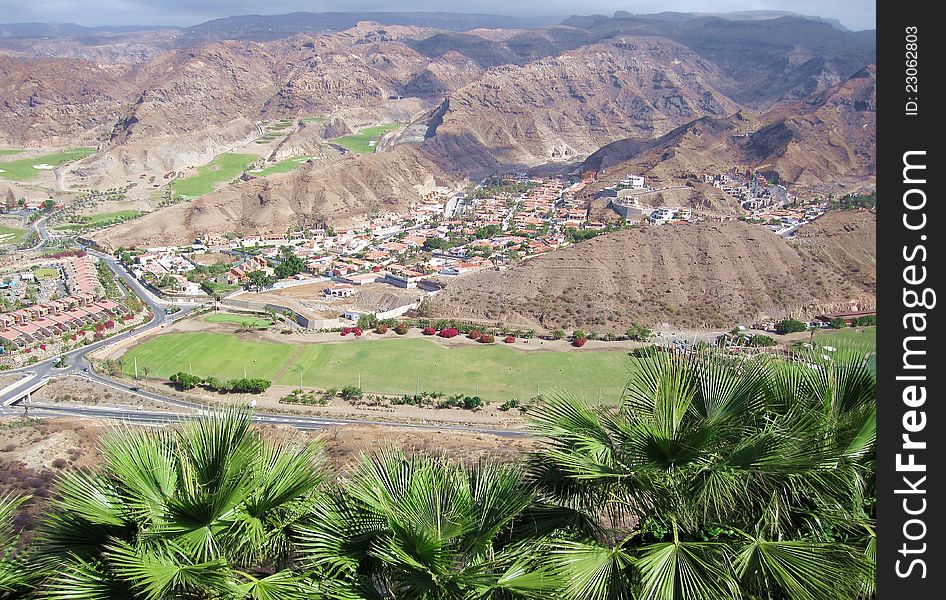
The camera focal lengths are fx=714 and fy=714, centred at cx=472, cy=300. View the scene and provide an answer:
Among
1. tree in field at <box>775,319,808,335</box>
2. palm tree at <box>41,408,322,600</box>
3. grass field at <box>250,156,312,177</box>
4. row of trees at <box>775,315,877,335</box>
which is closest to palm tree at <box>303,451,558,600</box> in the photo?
palm tree at <box>41,408,322,600</box>

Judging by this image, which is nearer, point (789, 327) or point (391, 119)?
point (789, 327)

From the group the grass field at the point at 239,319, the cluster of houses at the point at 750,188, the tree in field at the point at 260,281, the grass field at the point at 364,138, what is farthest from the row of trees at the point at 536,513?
the grass field at the point at 364,138

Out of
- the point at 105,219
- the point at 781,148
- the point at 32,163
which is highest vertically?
the point at 32,163

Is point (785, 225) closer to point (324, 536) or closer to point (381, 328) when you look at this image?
point (381, 328)

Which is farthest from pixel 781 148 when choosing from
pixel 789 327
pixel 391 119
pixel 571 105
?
pixel 391 119

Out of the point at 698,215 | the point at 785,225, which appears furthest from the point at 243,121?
the point at 785,225

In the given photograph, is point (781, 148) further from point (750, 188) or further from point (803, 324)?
point (803, 324)

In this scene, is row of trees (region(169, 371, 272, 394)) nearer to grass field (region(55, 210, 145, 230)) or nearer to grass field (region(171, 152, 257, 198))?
grass field (region(55, 210, 145, 230))
